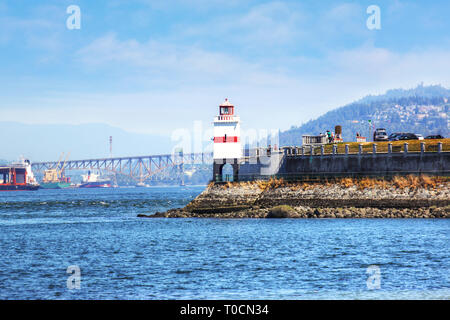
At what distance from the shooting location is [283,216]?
174 feet

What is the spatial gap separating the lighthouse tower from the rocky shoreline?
242 cm

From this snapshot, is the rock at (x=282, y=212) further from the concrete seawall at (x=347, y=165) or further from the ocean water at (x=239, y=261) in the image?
the concrete seawall at (x=347, y=165)

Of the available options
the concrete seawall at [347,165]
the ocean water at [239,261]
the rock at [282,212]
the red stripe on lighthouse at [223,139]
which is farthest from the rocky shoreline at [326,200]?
the red stripe on lighthouse at [223,139]

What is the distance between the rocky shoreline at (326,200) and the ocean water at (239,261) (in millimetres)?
2387

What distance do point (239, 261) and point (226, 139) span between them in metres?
33.1

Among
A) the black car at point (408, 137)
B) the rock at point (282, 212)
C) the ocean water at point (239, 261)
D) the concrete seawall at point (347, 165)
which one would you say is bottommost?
the ocean water at point (239, 261)

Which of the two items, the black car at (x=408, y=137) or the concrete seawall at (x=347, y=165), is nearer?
the concrete seawall at (x=347, y=165)

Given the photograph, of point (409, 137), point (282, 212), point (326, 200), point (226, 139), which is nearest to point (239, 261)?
point (282, 212)

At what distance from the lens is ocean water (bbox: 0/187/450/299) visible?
23.0m

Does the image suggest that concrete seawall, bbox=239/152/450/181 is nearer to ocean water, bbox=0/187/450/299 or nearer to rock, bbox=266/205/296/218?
rock, bbox=266/205/296/218

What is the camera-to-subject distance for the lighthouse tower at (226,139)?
204ft
